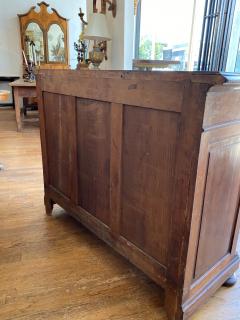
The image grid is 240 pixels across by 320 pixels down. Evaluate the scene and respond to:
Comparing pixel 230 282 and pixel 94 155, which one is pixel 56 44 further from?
pixel 230 282

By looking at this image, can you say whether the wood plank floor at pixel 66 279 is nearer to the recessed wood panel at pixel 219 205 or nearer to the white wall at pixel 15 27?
the recessed wood panel at pixel 219 205

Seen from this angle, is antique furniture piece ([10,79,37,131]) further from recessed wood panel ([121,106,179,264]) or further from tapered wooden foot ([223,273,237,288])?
tapered wooden foot ([223,273,237,288])

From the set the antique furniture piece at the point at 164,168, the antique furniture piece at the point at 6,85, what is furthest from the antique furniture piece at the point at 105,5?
the antique furniture piece at the point at 6,85

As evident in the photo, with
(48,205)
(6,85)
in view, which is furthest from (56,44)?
(48,205)

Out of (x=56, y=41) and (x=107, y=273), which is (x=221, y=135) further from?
(x=56, y=41)

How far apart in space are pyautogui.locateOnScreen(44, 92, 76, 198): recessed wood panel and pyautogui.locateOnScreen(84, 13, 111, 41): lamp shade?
715mm

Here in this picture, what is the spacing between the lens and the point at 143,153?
3.38 feet

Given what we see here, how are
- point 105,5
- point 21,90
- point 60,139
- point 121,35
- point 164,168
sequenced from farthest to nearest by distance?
point 21,90, point 105,5, point 121,35, point 60,139, point 164,168

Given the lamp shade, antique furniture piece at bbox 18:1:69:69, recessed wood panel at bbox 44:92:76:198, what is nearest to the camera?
recessed wood panel at bbox 44:92:76:198

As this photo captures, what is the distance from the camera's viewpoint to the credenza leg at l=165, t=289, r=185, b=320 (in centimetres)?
100

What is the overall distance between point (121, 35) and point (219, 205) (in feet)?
5.37

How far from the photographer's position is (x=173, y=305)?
3.35ft

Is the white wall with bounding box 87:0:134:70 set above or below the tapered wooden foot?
above

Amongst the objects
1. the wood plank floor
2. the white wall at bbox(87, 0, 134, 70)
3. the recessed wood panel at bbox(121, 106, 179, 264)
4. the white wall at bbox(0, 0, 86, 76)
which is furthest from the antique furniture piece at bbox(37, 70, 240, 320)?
the white wall at bbox(0, 0, 86, 76)
